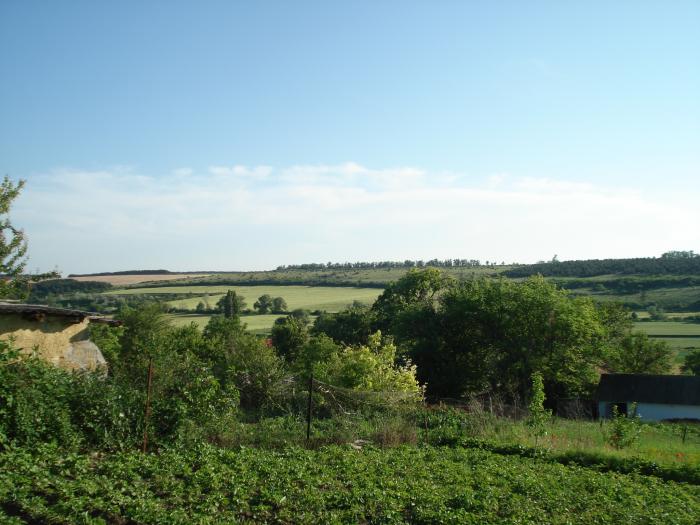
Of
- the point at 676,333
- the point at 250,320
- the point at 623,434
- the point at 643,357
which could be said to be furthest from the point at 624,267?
the point at 623,434

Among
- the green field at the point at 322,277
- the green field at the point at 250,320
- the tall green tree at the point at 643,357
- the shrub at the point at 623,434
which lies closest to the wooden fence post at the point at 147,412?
the shrub at the point at 623,434

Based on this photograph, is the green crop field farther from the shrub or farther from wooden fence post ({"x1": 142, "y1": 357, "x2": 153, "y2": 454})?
wooden fence post ({"x1": 142, "y1": 357, "x2": 153, "y2": 454})

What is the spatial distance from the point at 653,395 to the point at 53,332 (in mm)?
36187

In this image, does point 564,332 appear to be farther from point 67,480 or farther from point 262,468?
point 67,480

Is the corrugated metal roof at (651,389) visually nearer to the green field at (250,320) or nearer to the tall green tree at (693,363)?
the tall green tree at (693,363)

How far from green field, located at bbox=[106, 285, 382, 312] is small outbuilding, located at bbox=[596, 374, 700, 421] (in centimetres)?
4534

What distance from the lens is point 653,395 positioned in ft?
122

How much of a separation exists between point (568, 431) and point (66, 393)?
15.8 meters

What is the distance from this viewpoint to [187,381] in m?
13.6

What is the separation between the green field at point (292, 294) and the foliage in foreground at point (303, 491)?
66.8 meters

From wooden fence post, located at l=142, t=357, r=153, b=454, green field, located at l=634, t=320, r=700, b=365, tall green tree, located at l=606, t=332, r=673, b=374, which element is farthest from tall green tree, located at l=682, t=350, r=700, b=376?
wooden fence post, located at l=142, t=357, r=153, b=454

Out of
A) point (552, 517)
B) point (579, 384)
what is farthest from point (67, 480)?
point (579, 384)

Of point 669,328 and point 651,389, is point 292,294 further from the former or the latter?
point 651,389

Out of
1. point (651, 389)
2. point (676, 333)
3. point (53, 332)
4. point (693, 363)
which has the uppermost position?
point (53, 332)
